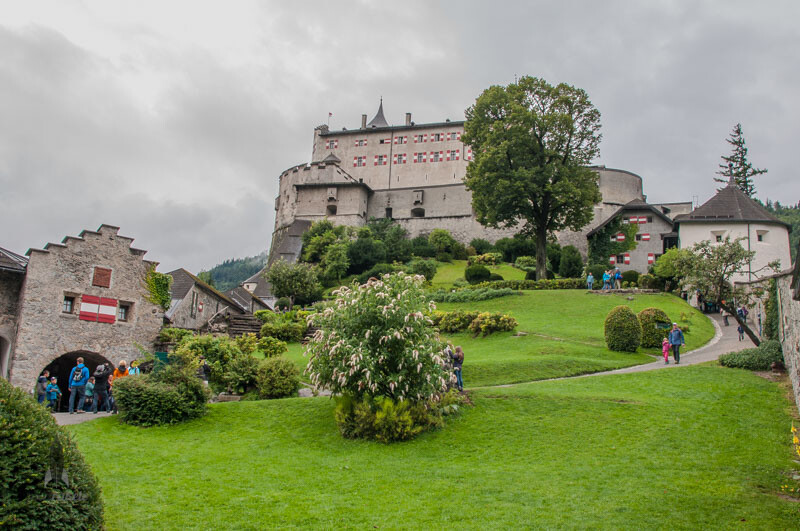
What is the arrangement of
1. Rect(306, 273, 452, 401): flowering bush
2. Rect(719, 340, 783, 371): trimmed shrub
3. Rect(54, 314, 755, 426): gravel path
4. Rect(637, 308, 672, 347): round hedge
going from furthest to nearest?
Rect(637, 308, 672, 347): round hedge
Rect(719, 340, 783, 371): trimmed shrub
Rect(54, 314, 755, 426): gravel path
Rect(306, 273, 452, 401): flowering bush

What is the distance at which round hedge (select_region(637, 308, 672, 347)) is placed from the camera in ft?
80.4

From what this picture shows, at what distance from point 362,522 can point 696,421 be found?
8.40 meters

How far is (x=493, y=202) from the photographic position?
135 feet

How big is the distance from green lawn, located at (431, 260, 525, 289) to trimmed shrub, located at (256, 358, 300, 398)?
98.2 ft

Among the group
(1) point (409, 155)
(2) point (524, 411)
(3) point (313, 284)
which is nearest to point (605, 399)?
(2) point (524, 411)

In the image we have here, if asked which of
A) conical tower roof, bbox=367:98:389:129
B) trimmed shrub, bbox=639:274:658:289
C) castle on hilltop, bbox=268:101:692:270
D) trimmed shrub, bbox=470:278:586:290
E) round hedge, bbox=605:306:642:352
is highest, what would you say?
conical tower roof, bbox=367:98:389:129

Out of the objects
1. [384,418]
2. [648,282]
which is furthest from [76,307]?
[648,282]

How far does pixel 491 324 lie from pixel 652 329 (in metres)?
6.80

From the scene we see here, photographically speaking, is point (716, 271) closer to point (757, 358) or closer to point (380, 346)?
point (757, 358)

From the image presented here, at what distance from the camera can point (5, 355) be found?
63.9 ft

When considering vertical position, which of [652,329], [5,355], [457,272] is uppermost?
[457,272]

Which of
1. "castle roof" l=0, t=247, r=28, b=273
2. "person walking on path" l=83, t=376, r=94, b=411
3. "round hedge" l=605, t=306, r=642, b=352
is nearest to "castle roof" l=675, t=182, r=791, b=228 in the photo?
"round hedge" l=605, t=306, r=642, b=352

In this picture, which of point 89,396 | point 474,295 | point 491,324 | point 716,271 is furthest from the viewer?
point 474,295

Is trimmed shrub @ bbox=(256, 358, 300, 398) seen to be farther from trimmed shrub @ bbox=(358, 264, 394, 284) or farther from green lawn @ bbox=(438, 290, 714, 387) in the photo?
trimmed shrub @ bbox=(358, 264, 394, 284)
